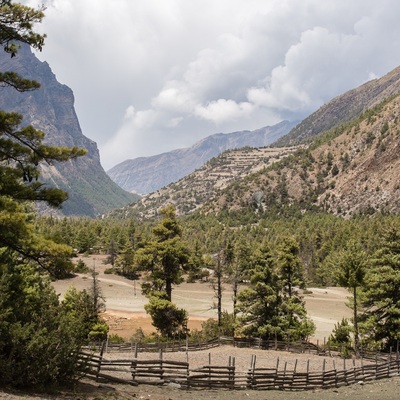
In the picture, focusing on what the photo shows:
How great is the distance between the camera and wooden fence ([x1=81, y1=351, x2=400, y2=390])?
20.0 m

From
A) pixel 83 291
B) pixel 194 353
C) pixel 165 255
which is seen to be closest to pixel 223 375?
pixel 194 353

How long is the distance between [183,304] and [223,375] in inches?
2145

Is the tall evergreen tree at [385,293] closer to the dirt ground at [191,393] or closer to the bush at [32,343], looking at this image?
the dirt ground at [191,393]

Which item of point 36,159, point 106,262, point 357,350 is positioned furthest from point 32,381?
point 106,262

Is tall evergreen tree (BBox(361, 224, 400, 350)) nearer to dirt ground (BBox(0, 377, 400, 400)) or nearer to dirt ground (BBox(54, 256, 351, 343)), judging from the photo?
dirt ground (BBox(0, 377, 400, 400))

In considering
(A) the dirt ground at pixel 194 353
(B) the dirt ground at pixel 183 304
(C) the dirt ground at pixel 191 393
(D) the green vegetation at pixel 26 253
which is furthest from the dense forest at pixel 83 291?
(B) the dirt ground at pixel 183 304

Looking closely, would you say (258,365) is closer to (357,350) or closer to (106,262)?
(357,350)

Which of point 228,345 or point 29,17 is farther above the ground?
point 29,17

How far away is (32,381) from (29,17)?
12.6 meters

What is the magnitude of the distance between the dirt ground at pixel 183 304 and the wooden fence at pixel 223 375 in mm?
20613

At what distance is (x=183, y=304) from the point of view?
76.4 metres

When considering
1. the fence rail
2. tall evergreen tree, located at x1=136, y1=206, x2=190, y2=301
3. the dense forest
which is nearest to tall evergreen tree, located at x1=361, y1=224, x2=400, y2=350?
the dense forest

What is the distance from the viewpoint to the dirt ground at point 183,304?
189 feet

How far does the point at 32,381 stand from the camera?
42.1 feet
